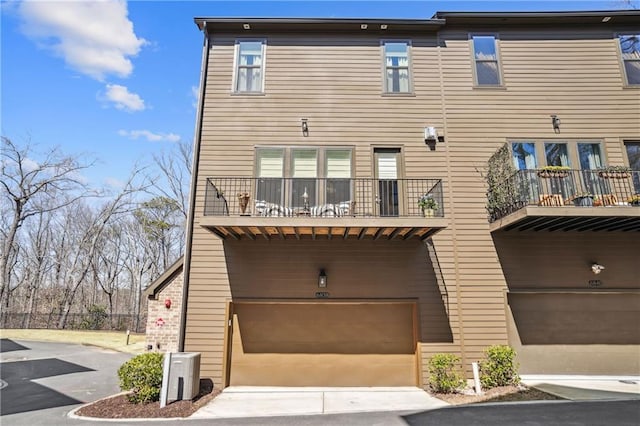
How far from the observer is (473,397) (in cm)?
646

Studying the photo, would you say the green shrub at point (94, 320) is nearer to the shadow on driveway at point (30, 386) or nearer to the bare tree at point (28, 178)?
the bare tree at point (28, 178)

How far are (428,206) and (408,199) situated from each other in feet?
2.90

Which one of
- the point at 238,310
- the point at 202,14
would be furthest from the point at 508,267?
the point at 202,14

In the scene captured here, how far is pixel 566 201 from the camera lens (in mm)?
7266

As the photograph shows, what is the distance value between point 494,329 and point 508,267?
4.89 feet

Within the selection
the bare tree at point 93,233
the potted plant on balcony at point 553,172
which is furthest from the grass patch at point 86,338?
the potted plant on balcony at point 553,172

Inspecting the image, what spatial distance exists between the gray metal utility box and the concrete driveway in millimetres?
1675

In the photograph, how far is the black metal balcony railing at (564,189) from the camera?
720 cm

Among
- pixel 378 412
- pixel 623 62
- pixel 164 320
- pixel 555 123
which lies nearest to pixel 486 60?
pixel 555 123

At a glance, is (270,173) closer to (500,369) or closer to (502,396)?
(500,369)

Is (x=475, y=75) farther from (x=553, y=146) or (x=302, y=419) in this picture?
(x=302, y=419)

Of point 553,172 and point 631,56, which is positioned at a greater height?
point 631,56

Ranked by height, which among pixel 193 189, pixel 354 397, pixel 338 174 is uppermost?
pixel 338 174

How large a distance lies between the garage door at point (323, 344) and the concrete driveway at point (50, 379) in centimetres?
347
